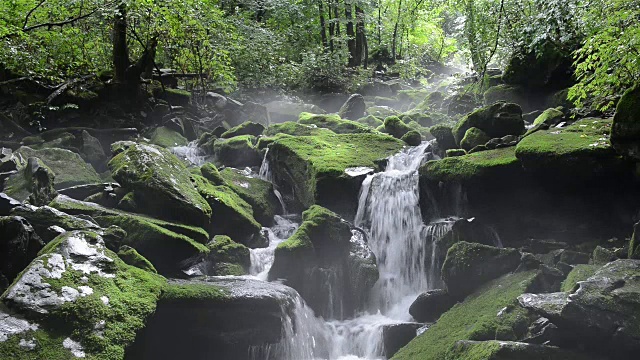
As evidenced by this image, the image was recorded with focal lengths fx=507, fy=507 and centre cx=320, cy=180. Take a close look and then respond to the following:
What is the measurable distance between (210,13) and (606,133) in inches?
536

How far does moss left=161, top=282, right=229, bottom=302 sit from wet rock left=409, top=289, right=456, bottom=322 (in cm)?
347

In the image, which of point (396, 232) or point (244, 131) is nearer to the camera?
point (396, 232)

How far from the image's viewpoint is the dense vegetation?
9.91 m

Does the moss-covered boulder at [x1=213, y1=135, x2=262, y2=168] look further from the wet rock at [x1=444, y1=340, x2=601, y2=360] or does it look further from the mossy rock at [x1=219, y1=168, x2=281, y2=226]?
the wet rock at [x1=444, y1=340, x2=601, y2=360]

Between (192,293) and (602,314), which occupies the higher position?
Answer: (602,314)

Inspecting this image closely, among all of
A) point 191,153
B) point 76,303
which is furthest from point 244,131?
point 76,303

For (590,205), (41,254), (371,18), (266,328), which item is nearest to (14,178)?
(41,254)

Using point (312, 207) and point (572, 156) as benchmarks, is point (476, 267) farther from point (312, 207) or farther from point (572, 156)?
point (312, 207)

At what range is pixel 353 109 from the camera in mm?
20688

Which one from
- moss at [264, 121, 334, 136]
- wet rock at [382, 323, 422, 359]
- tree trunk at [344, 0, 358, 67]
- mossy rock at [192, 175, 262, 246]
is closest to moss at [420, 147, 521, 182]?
wet rock at [382, 323, 422, 359]

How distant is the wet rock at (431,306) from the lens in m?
8.86

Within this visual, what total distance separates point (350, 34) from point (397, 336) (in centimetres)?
2100

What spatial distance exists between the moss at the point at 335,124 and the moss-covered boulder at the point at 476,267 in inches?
326

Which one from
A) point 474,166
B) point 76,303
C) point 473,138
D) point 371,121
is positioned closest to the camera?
point 76,303
